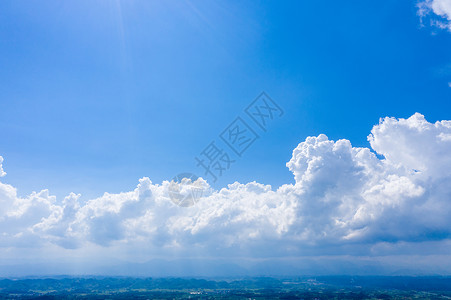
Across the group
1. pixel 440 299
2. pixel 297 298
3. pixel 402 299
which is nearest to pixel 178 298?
pixel 297 298

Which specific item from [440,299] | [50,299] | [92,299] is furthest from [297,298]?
[50,299]

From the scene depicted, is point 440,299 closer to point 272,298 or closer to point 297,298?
point 297,298

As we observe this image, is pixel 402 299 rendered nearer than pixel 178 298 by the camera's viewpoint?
Yes

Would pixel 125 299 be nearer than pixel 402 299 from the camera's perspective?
No

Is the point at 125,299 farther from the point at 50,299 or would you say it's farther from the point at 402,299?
the point at 402,299

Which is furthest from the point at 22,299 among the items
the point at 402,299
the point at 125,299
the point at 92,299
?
the point at 402,299

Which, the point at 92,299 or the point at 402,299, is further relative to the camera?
the point at 92,299
